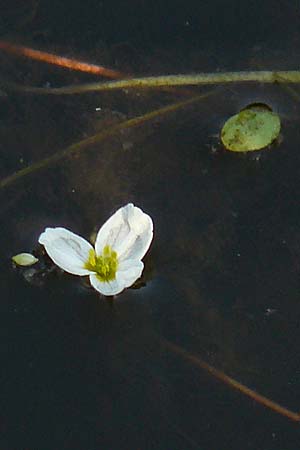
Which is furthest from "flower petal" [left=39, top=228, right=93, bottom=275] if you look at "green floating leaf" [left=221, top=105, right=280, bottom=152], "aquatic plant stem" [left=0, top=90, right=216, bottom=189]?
"green floating leaf" [left=221, top=105, right=280, bottom=152]

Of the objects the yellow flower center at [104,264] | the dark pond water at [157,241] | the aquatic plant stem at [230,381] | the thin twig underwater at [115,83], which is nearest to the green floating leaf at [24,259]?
the dark pond water at [157,241]

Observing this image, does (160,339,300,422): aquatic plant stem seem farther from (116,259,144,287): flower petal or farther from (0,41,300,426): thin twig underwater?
(0,41,300,426): thin twig underwater

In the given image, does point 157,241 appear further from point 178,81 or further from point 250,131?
point 178,81

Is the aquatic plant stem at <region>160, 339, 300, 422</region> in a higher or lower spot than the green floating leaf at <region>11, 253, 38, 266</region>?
lower

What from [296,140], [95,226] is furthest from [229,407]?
[296,140]

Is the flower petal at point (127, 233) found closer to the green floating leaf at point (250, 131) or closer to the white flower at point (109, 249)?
the white flower at point (109, 249)

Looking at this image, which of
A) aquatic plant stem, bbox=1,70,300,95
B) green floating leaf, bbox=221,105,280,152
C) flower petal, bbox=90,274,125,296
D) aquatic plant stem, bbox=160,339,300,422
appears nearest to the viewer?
aquatic plant stem, bbox=160,339,300,422

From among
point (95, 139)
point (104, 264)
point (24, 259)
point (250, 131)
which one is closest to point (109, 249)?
point (104, 264)
